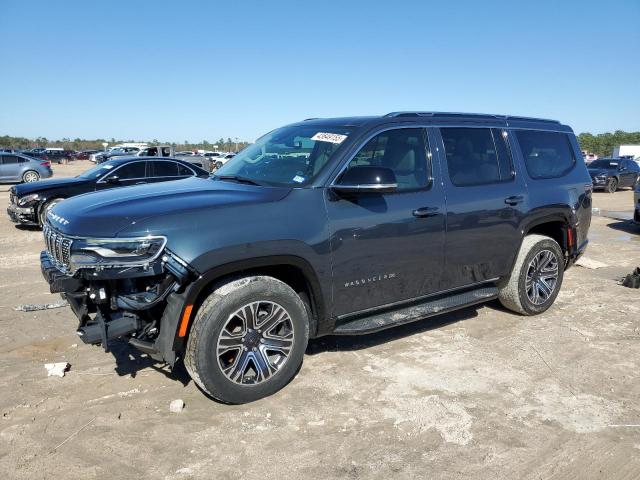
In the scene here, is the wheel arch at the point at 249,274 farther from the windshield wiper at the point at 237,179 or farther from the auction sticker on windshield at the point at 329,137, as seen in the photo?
the auction sticker on windshield at the point at 329,137

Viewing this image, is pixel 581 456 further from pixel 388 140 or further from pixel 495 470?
pixel 388 140

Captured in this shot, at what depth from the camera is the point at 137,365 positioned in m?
4.22

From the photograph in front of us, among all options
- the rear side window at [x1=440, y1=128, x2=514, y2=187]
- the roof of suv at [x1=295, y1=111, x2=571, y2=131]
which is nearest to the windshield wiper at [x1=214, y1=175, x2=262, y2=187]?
the roof of suv at [x1=295, y1=111, x2=571, y2=131]

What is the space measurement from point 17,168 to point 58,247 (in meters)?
22.1

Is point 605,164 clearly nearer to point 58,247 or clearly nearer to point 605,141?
point 58,247

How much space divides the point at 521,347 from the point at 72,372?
3.86 m

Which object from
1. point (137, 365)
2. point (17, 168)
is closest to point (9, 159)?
point (17, 168)

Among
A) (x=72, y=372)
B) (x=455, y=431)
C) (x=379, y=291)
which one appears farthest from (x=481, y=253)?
(x=72, y=372)

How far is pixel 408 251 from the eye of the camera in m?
4.17

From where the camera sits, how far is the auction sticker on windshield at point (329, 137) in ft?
13.4

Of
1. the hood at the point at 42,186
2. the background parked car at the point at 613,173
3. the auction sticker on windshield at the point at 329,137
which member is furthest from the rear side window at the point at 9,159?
the background parked car at the point at 613,173

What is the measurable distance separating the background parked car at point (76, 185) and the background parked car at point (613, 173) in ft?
59.8

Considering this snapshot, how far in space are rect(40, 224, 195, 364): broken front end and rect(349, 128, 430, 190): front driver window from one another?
1799 mm

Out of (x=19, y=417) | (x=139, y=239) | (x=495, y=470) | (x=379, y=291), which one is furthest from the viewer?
(x=379, y=291)
